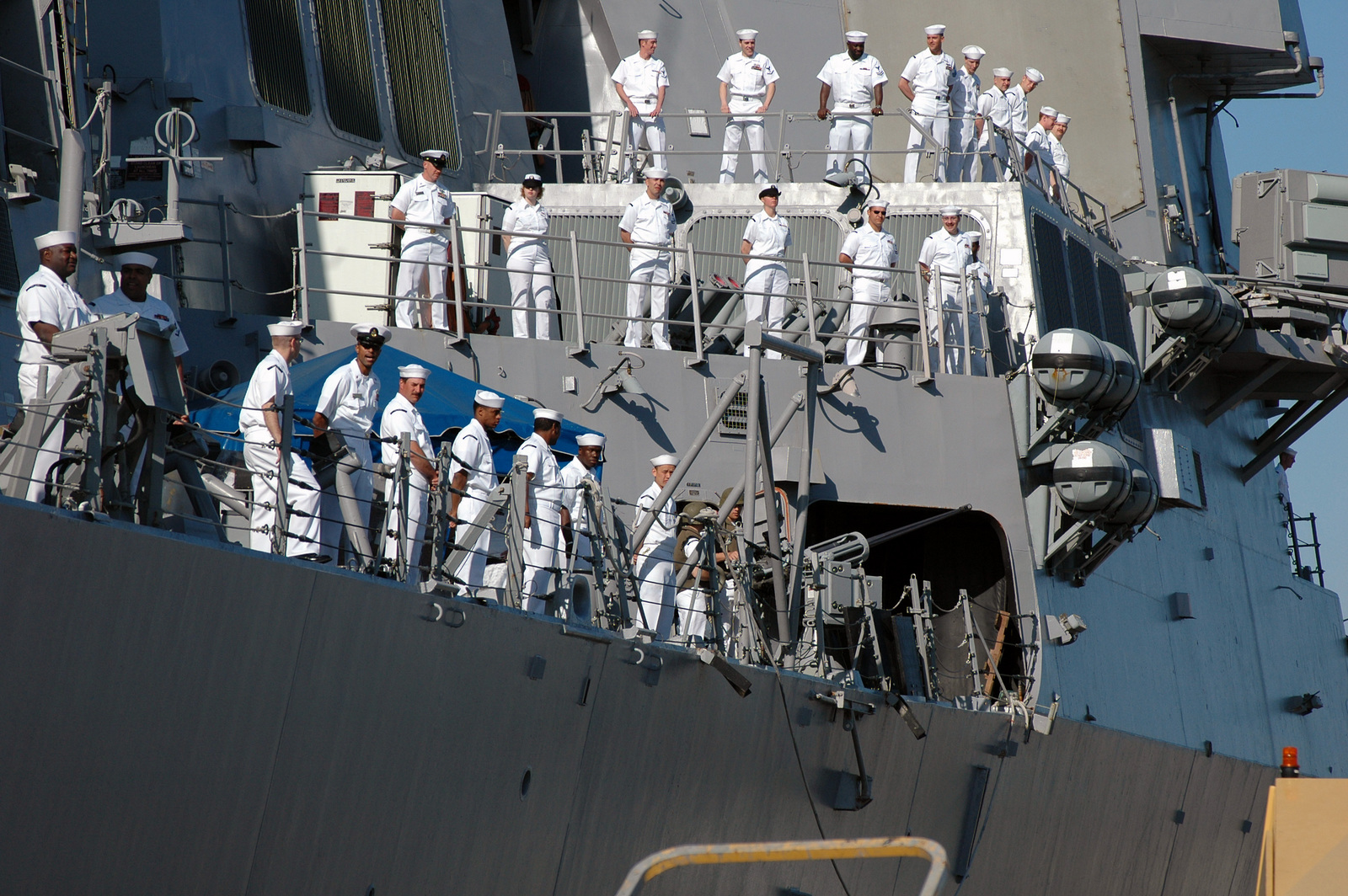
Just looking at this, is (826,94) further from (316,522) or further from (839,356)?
(316,522)

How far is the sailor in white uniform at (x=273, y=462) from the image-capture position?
6.46 meters

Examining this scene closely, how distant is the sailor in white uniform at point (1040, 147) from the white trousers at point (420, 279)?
17.9ft

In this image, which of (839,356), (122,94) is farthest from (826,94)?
(122,94)

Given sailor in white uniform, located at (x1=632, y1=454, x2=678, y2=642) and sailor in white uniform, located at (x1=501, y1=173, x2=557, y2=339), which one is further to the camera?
sailor in white uniform, located at (x1=501, y1=173, x2=557, y2=339)

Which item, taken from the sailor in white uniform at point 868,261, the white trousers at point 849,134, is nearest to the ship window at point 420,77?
the white trousers at point 849,134

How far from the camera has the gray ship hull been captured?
4.81 metres

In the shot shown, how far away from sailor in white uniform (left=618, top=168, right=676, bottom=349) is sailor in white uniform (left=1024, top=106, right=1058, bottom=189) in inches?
146

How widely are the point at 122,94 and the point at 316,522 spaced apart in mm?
5395

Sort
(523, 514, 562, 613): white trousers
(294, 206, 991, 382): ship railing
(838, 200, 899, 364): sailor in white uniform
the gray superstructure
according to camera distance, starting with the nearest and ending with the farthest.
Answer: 1. the gray superstructure
2. (523, 514, 562, 613): white trousers
3. (294, 206, 991, 382): ship railing
4. (838, 200, 899, 364): sailor in white uniform

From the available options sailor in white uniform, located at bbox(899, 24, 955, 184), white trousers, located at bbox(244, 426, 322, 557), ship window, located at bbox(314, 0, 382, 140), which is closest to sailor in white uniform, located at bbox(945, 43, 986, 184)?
sailor in white uniform, located at bbox(899, 24, 955, 184)

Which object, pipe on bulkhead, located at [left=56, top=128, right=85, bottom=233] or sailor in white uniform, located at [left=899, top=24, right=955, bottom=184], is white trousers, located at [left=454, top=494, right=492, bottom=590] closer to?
pipe on bulkhead, located at [left=56, top=128, right=85, bottom=233]

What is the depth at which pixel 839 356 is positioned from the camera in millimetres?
11461

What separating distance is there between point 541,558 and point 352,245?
186 inches

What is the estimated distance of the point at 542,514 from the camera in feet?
25.2
